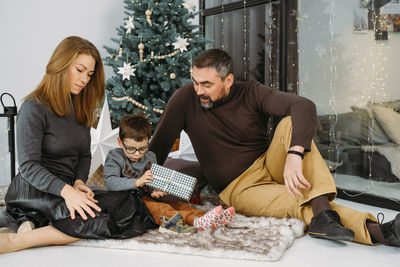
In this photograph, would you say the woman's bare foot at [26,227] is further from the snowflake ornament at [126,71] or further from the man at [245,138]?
the snowflake ornament at [126,71]

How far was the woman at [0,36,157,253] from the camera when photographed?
1575mm

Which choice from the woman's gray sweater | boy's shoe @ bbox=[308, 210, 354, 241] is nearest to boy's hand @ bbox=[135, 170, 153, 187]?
the woman's gray sweater

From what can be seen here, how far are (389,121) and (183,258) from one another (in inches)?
62.1

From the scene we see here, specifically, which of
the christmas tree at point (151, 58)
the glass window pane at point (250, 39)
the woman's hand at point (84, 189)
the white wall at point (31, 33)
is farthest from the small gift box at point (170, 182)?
the white wall at point (31, 33)

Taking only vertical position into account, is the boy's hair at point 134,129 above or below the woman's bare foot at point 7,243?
above

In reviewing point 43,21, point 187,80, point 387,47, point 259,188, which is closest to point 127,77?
point 187,80

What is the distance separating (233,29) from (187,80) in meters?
1.03

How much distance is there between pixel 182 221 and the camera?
5.90 ft

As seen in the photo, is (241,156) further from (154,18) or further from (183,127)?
(154,18)

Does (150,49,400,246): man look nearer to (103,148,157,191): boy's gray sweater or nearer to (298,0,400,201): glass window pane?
(103,148,157,191): boy's gray sweater

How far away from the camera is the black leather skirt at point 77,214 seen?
5.19ft

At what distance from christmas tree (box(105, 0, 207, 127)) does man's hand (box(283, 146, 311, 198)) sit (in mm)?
1482

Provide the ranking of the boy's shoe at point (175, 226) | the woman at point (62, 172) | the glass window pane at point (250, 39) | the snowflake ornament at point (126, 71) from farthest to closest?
the glass window pane at point (250, 39) → the snowflake ornament at point (126, 71) → the boy's shoe at point (175, 226) → the woman at point (62, 172)

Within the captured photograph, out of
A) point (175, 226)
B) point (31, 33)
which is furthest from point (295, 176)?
point (31, 33)
